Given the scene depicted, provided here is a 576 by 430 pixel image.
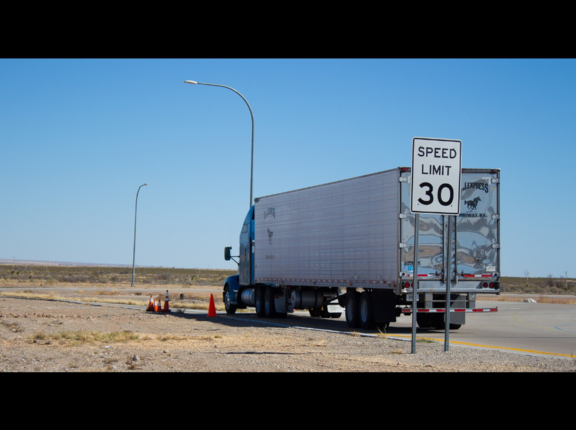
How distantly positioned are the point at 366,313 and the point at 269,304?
690 cm

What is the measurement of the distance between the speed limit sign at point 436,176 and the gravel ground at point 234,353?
2732mm

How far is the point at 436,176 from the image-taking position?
1284 centimetres

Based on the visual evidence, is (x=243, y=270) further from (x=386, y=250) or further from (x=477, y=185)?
(x=477, y=185)

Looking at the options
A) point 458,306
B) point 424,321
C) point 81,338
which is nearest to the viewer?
point 81,338

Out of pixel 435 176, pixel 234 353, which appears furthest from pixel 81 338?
pixel 435 176

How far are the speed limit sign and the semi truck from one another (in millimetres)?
3229

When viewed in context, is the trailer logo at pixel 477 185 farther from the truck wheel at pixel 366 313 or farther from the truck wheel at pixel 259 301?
the truck wheel at pixel 259 301

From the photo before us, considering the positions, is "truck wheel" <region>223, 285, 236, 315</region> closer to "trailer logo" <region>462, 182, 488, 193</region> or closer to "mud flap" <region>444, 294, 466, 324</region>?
"mud flap" <region>444, 294, 466, 324</region>

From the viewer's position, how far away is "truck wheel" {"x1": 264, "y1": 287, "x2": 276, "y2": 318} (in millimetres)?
25922
